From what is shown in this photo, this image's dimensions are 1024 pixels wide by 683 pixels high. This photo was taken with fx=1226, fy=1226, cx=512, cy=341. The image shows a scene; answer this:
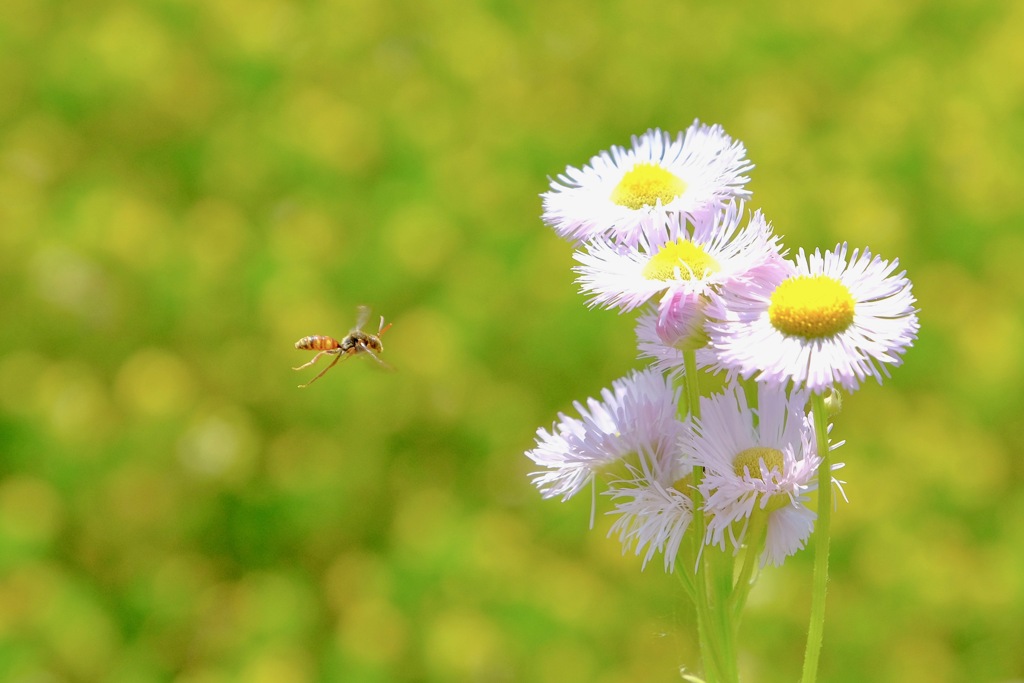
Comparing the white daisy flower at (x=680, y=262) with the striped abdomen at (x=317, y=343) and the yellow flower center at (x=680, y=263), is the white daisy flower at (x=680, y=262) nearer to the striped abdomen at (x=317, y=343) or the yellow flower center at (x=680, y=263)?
the yellow flower center at (x=680, y=263)

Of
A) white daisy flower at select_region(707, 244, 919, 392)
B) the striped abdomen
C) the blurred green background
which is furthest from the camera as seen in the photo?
the blurred green background

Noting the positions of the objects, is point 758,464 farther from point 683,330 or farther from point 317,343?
point 317,343

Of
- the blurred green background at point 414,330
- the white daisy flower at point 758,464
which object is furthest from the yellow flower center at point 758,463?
the blurred green background at point 414,330

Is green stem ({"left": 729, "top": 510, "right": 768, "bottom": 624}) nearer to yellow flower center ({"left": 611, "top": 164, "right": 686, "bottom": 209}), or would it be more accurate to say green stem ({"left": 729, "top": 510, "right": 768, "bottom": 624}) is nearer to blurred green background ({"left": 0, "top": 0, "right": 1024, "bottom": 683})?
yellow flower center ({"left": 611, "top": 164, "right": 686, "bottom": 209})

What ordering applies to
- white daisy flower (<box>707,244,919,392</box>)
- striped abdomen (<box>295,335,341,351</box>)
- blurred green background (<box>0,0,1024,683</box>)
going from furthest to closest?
blurred green background (<box>0,0,1024,683</box>) → striped abdomen (<box>295,335,341,351</box>) → white daisy flower (<box>707,244,919,392</box>)

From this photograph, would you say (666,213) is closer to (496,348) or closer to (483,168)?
(496,348)

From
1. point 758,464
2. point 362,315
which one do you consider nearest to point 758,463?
point 758,464

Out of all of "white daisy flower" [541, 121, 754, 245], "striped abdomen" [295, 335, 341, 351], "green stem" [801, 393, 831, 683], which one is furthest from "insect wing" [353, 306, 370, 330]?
"green stem" [801, 393, 831, 683]
